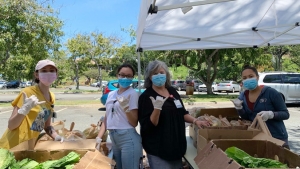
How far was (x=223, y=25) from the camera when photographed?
16.1 ft

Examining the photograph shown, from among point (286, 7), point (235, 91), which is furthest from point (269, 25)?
point (235, 91)

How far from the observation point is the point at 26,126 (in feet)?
8.29

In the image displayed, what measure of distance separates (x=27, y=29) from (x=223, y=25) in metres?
11.1

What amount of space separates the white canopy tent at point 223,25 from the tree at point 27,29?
32.5 feet

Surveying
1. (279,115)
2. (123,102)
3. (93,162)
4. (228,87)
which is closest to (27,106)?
(93,162)

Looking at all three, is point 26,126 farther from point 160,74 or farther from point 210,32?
point 210,32

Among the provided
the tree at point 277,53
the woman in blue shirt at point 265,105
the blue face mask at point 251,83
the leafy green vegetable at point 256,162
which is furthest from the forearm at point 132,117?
the tree at point 277,53

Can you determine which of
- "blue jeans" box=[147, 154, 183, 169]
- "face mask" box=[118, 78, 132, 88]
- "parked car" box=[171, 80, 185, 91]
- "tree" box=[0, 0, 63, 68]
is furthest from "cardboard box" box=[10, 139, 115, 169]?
"parked car" box=[171, 80, 185, 91]

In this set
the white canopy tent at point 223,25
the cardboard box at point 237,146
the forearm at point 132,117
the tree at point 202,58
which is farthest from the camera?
the tree at point 202,58

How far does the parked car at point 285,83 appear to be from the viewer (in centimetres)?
1301

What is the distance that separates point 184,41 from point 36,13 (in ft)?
34.2

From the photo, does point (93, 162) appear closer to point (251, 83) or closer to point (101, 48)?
point (251, 83)

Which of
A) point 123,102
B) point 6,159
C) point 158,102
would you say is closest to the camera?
point 6,159

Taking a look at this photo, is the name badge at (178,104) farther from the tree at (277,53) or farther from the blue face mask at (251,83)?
the tree at (277,53)
